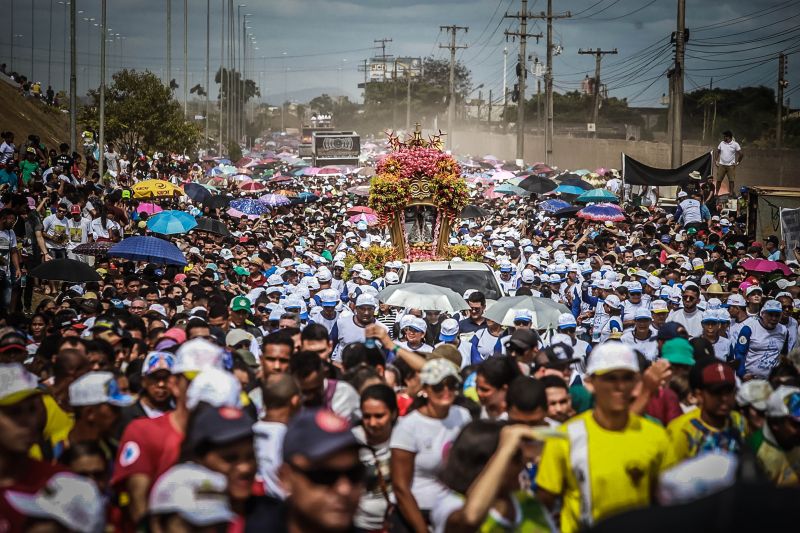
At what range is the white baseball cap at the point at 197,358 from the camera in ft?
19.8

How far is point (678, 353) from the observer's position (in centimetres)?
871

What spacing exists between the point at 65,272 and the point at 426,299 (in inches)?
204

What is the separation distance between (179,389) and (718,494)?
3.31m

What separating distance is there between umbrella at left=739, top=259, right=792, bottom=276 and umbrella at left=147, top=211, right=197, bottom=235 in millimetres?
9801

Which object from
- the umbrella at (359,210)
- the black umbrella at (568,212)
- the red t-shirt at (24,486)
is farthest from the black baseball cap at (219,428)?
the umbrella at (359,210)

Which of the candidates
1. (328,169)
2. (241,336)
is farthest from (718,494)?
(328,169)

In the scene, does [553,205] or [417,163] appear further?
[553,205]

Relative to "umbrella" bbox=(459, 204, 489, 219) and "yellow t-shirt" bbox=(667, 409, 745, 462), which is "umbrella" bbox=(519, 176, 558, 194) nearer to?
"umbrella" bbox=(459, 204, 489, 219)

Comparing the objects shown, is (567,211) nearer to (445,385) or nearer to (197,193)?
(197,193)

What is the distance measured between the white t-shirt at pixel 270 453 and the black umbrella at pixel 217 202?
2763cm

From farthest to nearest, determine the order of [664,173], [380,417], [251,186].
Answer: [251,186] → [664,173] → [380,417]

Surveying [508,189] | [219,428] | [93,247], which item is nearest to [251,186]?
[508,189]

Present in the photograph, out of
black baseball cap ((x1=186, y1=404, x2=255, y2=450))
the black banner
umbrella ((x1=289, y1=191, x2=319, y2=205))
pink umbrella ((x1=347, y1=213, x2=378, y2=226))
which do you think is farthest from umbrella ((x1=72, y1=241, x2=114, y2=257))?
umbrella ((x1=289, y1=191, x2=319, y2=205))

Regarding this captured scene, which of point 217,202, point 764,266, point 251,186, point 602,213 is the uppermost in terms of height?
point 251,186
